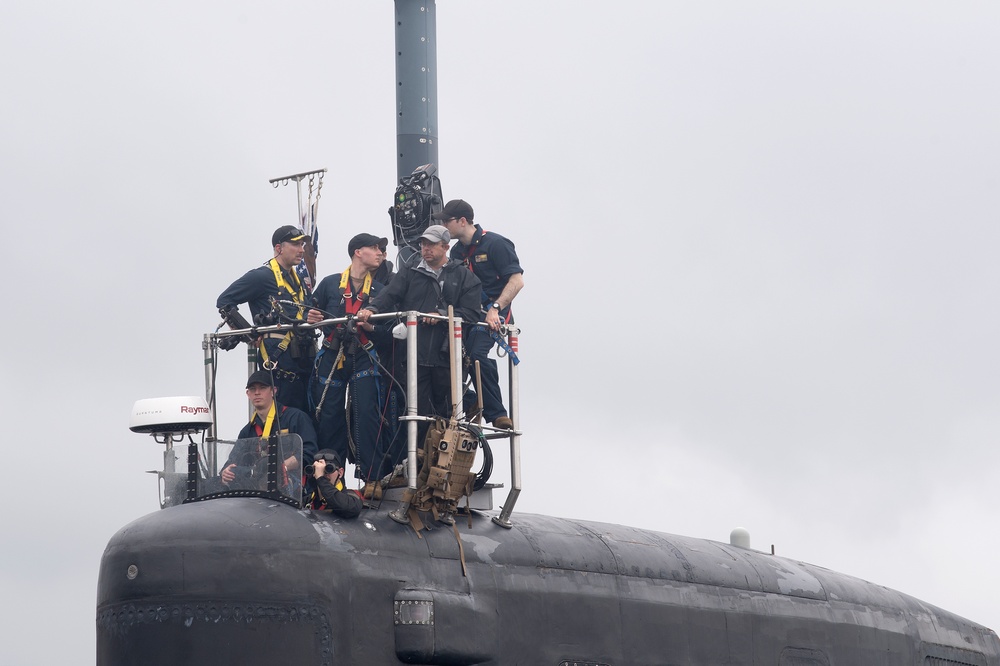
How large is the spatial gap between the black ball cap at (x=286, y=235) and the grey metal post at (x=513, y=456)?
9.30 feet

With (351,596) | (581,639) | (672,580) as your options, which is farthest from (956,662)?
(351,596)

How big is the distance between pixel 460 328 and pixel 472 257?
2265 millimetres

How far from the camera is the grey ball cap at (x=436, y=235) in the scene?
16.0 m

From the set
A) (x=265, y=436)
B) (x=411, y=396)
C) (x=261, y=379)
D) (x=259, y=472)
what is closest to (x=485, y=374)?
(x=411, y=396)

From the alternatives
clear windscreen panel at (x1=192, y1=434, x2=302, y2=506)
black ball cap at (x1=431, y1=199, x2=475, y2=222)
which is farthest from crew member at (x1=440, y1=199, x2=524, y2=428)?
clear windscreen panel at (x1=192, y1=434, x2=302, y2=506)

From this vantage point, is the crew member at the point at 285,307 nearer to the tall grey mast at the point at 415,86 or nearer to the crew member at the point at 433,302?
the crew member at the point at 433,302

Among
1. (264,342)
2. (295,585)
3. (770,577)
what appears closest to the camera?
(295,585)

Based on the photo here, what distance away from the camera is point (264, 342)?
1664cm

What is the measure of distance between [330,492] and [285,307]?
132 inches

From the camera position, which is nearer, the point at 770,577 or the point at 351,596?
the point at 351,596

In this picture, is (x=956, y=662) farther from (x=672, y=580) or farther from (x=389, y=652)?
(x=389, y=652)

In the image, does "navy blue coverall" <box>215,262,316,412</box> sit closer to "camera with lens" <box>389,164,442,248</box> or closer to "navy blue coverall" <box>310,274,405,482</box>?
"navy blue coverall" <box>310,274,405,482</box>

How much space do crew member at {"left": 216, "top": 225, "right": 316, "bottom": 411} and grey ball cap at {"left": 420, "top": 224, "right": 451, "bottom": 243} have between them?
1.43 metres

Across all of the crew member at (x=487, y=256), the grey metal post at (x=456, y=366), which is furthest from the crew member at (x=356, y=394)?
the crew member at (x=487, y=256)
